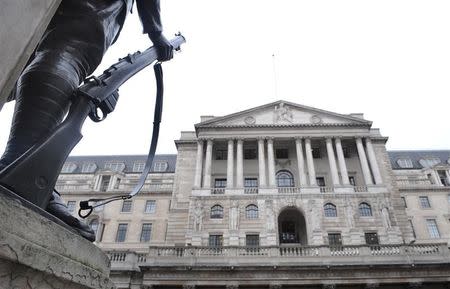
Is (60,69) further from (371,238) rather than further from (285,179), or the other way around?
(285,179)

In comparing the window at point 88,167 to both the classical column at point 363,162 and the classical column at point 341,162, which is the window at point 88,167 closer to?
the classical column at point 341,162

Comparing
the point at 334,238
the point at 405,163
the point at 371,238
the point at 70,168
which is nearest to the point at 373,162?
the point at 371,238

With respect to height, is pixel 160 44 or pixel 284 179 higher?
pixel 284 179

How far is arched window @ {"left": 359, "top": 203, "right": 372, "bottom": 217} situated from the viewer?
32.2 meters

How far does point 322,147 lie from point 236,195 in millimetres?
13694

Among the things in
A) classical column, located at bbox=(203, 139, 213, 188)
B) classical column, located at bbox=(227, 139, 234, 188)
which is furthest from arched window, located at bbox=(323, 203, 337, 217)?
classical column, located at bbox=(203, 139, 213, 188)

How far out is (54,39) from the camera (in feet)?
9.84

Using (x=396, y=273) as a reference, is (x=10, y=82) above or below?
below

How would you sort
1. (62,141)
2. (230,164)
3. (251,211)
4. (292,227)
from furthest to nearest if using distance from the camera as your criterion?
(230,164) → (292,227) → (251,211) → (62,141)

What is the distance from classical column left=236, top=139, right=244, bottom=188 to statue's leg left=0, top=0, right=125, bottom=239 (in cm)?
3233

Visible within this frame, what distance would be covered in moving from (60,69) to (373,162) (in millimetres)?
38246

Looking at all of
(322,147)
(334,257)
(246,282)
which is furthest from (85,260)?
(322,147)

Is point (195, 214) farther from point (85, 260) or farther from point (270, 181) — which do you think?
point (85, 260)

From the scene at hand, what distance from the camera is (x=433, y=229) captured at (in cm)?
4569
